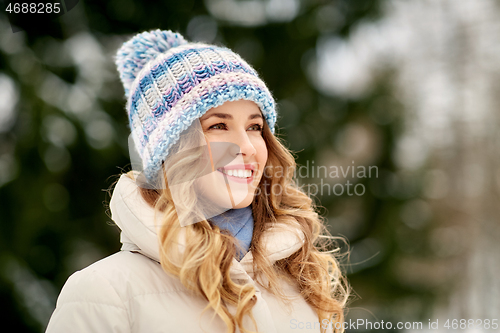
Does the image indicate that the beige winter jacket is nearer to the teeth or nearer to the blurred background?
the teeth

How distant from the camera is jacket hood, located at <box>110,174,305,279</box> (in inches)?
41.4

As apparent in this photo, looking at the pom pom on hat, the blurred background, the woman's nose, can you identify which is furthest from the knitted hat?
the blurred background

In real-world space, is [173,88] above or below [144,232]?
above

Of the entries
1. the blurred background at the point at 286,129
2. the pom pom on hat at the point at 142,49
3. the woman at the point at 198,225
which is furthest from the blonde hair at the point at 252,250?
the blurred background at the point at 286,129

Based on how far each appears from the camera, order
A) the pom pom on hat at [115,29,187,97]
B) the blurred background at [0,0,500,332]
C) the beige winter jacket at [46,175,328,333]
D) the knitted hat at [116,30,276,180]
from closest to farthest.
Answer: the beige winter jacket at [46,175,328,333]
the knitted hat at [116,30,276,180]
the pom pom on hat at [115,29,187,97]
the blurred background at [0,0,500,332]

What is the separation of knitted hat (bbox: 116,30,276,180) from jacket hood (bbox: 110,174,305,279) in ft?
0.49

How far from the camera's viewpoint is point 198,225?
1130 mm

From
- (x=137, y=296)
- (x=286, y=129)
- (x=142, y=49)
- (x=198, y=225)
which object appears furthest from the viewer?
(x=286, y=129)

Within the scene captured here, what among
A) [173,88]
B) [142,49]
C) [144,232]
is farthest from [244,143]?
[142,49]

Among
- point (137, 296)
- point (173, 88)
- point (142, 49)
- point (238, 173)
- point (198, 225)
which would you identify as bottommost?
point (137, 296)

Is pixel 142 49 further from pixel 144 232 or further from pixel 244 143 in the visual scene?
pixel 144 232

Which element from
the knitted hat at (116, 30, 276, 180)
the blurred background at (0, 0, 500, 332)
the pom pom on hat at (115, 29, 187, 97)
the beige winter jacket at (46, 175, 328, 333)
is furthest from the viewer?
the blurred background at (0, 0, 500, 332)

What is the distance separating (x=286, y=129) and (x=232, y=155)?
4.41 feet

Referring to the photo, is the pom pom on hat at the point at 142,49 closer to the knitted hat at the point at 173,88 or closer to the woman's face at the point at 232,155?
the knitted hat at the point at 173,88
